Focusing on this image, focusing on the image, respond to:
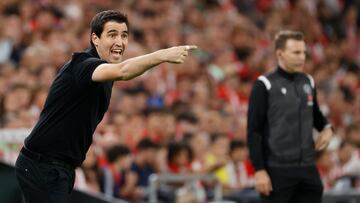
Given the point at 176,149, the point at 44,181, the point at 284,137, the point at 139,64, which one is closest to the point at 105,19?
the point at 139,64

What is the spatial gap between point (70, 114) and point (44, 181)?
18.0 inches

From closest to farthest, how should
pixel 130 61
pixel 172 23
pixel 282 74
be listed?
pixel 130 61 < pixel 282 74 < pixel 172 23

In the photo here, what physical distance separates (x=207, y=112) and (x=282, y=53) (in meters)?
5.48

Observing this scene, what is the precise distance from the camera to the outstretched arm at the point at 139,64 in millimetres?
5660

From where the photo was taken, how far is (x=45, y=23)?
45.3 ft

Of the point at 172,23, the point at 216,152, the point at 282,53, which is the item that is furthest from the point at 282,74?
the point at 172,23

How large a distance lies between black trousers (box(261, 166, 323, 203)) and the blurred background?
1856mm

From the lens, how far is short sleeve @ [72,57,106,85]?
589cm

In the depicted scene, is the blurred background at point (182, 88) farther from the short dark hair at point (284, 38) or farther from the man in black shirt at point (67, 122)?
the man in black shirt at point (67, 122)

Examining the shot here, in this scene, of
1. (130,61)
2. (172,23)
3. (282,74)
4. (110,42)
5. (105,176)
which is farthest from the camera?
(172,23)

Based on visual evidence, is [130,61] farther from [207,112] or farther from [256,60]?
[256,60]

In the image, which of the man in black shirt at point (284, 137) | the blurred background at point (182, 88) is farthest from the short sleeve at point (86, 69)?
the blurred background at point (182, 88)

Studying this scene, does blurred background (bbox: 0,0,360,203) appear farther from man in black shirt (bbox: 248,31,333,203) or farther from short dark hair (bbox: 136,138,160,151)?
man in black shirt (bbox: 248,31,333,203)

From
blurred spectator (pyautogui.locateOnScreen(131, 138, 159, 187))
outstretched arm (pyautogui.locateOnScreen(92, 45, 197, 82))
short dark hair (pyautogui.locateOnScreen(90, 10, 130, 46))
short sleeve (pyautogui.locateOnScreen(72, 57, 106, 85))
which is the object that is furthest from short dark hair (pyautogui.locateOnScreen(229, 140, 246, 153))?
outstretched arm (pyautogui.locateOnScreen(92, 45, 197, 82))
